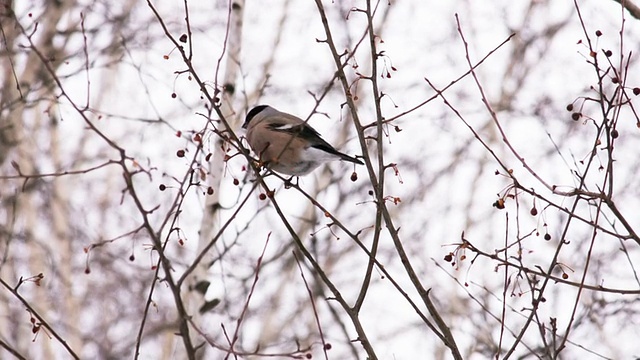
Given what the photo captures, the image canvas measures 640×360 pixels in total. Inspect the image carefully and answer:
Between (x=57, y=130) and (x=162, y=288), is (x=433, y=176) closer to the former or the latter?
(x=162, y=288)

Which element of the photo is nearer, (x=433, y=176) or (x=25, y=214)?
(x=25, y=214)

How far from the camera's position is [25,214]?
24.8 feet

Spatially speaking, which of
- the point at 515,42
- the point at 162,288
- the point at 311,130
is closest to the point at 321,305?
the point at 162,288

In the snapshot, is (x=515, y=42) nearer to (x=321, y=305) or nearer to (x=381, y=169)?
(x=321, y=305)

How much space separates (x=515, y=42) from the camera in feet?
29.5

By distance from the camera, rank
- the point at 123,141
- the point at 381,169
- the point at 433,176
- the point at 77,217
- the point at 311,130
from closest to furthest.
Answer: the point at 381,169 → the point at 311,130 → the point at 77,217 → the point at 433,176 → the point at 123,141

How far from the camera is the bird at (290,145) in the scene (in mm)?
3752

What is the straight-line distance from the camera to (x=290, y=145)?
3725mm

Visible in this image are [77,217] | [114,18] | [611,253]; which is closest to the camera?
[114,18]

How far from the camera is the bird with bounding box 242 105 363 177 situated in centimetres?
375

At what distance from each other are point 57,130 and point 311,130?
492 cm

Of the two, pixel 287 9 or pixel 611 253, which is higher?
pixel 287 9

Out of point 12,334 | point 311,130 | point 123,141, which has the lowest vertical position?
point 311,130

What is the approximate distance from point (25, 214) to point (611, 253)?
535 cm
